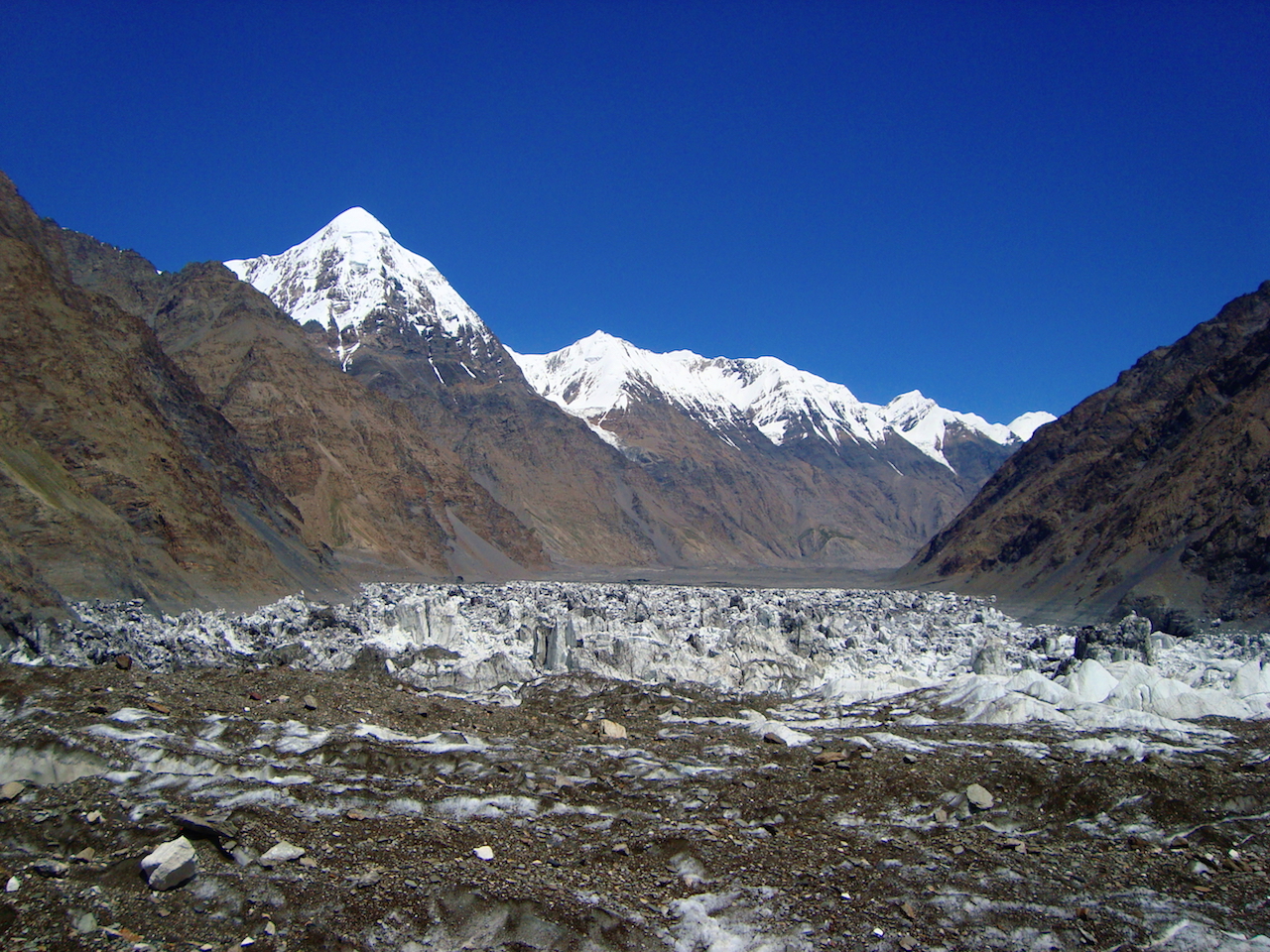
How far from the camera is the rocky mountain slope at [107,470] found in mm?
40406

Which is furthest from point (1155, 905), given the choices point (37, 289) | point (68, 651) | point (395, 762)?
point (37, 289)

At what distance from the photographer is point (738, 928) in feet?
27.8

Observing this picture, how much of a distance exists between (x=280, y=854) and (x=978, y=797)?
919cm

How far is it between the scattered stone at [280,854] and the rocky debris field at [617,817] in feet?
0.10

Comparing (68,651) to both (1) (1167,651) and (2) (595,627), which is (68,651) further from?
(1) (1167,651)

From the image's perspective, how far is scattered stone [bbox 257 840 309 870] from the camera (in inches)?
344

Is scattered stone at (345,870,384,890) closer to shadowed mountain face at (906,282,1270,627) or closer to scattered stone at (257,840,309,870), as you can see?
scattered stone at (257,840,309,870)

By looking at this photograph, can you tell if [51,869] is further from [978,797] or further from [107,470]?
[107,470]

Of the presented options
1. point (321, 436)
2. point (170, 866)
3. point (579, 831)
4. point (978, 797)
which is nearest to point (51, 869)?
point (170, 866)

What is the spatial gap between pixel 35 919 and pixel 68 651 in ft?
59.0

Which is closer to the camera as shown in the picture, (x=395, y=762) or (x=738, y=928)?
(x=738, y=928)

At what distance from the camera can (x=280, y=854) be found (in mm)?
8922

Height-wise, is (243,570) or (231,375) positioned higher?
(231,375)

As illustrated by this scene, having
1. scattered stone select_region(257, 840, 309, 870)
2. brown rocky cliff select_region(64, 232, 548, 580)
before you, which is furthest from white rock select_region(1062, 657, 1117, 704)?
brown rocky cliff select_region(64, 232, 548, 580)
